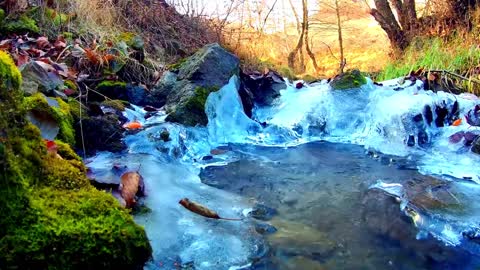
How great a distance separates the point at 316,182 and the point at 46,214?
2.12 meters

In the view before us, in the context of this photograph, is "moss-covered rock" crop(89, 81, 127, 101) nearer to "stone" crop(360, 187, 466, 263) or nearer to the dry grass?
"stone" crop(360, 187, 466, 263)

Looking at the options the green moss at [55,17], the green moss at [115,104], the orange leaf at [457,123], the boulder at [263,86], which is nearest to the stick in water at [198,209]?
the green moss at [115,104]

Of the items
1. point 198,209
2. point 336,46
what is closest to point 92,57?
point 198,209

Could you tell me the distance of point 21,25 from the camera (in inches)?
191

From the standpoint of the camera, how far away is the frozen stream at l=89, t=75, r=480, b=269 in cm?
202

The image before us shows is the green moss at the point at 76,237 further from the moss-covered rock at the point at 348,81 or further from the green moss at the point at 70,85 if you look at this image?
the moss-covered rock at the point at 348,81

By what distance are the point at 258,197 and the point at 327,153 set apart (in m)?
1.56

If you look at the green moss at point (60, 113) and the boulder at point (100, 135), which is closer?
the green moss at point (60, 113)

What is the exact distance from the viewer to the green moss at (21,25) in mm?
4742

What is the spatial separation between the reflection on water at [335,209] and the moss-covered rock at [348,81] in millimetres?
1550

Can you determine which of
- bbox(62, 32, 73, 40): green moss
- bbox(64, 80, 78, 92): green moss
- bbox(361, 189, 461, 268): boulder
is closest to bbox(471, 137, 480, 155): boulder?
bbox(361, 189, 461, 268): boulder

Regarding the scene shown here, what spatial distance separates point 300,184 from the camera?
3.09m

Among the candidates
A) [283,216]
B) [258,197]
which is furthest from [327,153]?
[283,216]

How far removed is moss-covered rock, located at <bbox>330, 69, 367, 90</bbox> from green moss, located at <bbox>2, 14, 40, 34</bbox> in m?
3.56
